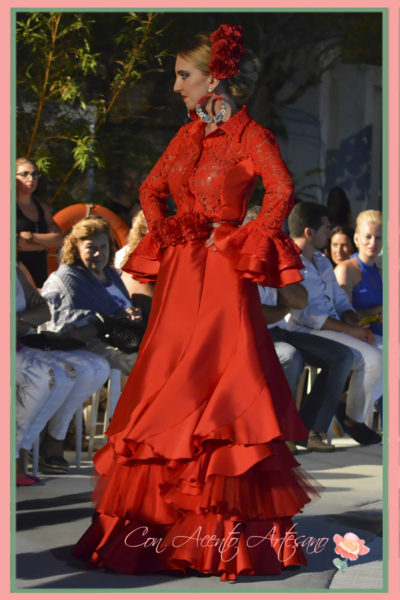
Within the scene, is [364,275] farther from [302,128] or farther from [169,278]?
[302,128]

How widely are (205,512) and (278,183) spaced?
3.64 feet

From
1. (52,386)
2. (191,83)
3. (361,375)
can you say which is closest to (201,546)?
(191,83)

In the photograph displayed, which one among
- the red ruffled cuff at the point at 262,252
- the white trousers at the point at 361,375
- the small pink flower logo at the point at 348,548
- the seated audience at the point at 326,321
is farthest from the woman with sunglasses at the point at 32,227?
the small pink flower logo at the point at 348,548

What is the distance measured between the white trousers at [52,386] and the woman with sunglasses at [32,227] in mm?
978

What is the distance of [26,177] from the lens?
18.9 ft

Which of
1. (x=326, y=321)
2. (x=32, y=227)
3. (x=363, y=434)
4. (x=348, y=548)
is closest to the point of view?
(x=348, y=548)

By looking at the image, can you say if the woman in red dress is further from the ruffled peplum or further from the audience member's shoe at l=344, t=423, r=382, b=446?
the audience member's shoe at l=344, t=423, r=382, b=446

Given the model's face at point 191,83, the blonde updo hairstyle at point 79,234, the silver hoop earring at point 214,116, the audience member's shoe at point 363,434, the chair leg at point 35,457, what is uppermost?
the model's face at point 191,83

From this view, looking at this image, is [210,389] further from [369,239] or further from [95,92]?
[95,92]

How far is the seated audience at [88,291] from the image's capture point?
530 cm

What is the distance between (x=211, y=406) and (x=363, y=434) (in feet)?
11.7

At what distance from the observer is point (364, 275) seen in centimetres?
691

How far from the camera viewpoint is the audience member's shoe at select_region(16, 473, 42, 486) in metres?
4.59

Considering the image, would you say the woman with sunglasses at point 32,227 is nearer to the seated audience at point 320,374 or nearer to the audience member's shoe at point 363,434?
the seated audience at point 320,374
